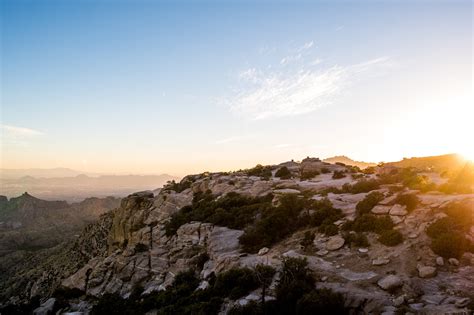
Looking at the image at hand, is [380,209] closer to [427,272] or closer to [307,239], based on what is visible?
[307,239]

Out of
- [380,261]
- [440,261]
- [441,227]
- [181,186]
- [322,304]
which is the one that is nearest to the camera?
[322,304]

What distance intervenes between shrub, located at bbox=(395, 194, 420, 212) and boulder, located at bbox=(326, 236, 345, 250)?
15.2ft

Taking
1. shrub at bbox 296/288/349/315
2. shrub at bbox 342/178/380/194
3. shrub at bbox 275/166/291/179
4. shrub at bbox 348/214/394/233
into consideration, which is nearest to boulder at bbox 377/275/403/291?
shrub at bbox 296/288/349/315

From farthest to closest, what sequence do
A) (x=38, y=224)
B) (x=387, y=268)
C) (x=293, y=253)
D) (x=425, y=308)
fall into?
1. (x=38, y=224)
2. (x=293, y=253)
3. (x=387, y=268)
4. (x=425, y=308)

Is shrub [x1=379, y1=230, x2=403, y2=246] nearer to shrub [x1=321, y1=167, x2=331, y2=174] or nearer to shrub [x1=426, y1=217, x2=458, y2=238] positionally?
shrub [x1=426, y1=217, x2=458, y2=238]

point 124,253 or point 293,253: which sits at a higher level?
point 293,253

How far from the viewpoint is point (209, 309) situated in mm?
16641

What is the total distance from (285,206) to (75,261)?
44108 mm

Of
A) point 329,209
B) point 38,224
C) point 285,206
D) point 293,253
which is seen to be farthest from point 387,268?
point 38,224

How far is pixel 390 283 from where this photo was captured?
46.4 feet

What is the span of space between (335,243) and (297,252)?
7.59 ft

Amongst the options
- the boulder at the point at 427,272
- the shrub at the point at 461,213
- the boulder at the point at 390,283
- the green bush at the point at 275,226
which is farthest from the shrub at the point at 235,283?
the shrub at the point at 461,213

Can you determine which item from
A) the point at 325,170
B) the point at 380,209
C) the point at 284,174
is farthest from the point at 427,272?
the point at 325,170

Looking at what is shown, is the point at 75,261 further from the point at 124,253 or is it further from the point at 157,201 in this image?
the point at 124,253
